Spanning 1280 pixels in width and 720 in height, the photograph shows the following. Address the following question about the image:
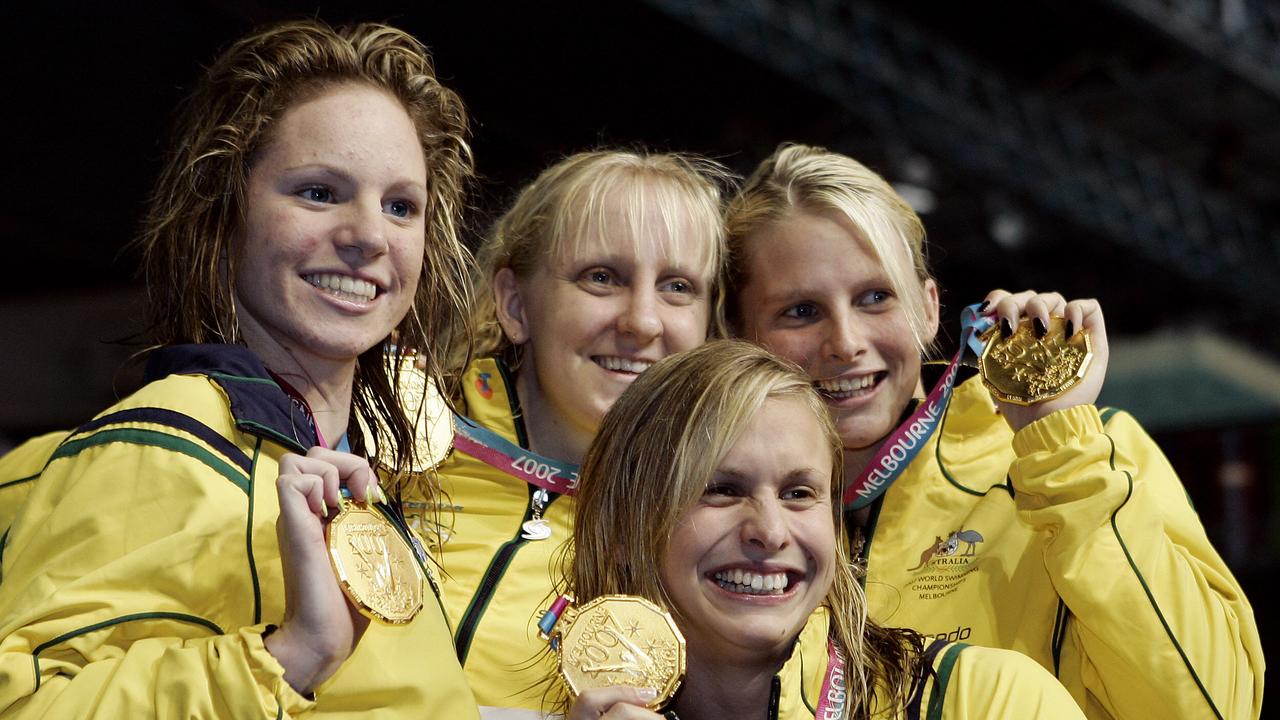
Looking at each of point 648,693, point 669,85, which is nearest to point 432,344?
point 648,693

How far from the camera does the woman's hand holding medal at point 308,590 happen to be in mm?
1550

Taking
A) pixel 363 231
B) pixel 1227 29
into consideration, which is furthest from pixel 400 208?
pixel 1227 29

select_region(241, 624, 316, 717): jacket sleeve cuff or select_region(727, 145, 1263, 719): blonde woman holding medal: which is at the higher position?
select_region(727, 145, 1263, 719): blonde woman holding medal

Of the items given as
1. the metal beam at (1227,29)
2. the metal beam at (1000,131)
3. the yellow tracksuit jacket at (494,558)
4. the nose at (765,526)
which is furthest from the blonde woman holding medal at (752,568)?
the metal beam at (1227,29)

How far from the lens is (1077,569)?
2.14 metres

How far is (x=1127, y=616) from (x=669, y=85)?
12.8 ft

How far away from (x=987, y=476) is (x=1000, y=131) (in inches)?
162

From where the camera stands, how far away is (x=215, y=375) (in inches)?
70.3

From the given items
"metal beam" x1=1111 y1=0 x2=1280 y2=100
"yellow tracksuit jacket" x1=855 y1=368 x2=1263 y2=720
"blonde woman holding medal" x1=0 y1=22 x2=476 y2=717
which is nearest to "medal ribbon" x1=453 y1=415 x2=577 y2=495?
"blonde woman holding medal" x1=0 y1=22 x2=476 y2=717

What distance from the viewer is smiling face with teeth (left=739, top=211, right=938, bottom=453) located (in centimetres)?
247

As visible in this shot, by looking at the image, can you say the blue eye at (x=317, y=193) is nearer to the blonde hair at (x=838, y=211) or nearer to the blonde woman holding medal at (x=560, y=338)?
the blonde woman holding medal at (x=560, y=338)

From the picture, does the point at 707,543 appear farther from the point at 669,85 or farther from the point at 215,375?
the point at 669,85

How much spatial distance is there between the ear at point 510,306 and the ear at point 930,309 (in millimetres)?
668

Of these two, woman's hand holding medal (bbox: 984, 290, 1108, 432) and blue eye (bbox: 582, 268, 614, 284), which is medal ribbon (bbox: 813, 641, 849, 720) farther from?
blue eye (bbox: 582, 268, 614, 284)
